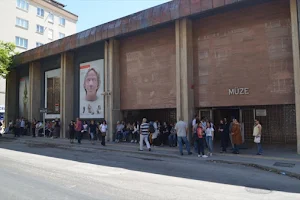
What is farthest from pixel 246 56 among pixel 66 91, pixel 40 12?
pixel 40 12

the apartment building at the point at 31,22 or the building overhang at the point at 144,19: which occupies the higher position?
the apartment building at the point at 31,22

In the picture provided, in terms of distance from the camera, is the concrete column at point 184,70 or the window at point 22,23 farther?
the window at point 22,23

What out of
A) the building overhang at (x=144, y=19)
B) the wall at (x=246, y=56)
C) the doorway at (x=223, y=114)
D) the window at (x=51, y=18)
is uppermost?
→ the window at (x=51, y=18)

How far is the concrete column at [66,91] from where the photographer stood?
20938 mm

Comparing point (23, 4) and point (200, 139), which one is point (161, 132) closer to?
point (200, 139)

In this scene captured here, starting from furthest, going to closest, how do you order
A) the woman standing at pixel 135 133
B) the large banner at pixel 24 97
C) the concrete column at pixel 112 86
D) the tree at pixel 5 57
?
the large banner at pixel 24 97 → the tree at pixel 5 57 → the concrete column at pixel 112 86 → the woman standing at pixel 135 133

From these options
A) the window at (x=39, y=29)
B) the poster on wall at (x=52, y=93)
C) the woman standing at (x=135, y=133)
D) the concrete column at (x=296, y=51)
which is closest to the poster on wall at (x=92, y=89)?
the woman standing at (x=135, y=133)

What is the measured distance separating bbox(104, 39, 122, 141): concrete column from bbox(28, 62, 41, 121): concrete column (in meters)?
10.00

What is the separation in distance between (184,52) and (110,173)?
8.30m

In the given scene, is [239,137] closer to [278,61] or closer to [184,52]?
[278,61]

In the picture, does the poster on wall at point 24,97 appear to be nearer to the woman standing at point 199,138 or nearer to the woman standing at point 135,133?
the woman standing at point 135,133

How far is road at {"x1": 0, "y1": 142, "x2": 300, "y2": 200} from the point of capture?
5.86 metres

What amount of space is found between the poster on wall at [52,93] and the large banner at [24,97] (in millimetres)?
3166

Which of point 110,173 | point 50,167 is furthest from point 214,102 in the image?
point 50,167
